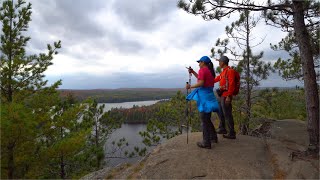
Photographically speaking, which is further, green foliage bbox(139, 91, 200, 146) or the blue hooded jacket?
green foliage bbox(139, 91, 200, 146)

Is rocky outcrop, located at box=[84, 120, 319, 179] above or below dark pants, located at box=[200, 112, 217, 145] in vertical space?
below

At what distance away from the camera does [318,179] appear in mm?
4867

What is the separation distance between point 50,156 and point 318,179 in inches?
338

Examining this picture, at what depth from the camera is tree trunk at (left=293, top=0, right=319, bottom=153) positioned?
19.7 feet

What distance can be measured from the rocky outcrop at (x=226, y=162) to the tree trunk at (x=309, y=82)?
0.66m

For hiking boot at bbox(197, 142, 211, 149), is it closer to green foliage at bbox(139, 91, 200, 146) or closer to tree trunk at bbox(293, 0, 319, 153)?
tree trunk at bbox(293, 0, 319, 153)

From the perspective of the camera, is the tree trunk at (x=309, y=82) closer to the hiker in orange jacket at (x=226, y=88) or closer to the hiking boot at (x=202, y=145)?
the hiker in orange jacket at (x=226, y=88)

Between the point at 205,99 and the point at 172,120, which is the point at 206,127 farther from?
the point at 172,120

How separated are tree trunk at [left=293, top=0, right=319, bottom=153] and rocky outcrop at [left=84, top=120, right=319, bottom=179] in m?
0.66

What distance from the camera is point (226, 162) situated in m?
5.46

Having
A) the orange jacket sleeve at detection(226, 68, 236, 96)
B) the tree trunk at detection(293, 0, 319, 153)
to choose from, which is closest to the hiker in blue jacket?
the orange jacket sleeve at detection(226, 68, 236, 96)

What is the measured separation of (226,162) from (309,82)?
9.10 ft

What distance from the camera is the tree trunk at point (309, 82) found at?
19.7 ft

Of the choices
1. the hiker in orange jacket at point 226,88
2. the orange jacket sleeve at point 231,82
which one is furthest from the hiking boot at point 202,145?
the orange jacket sleeve at point 231,82
